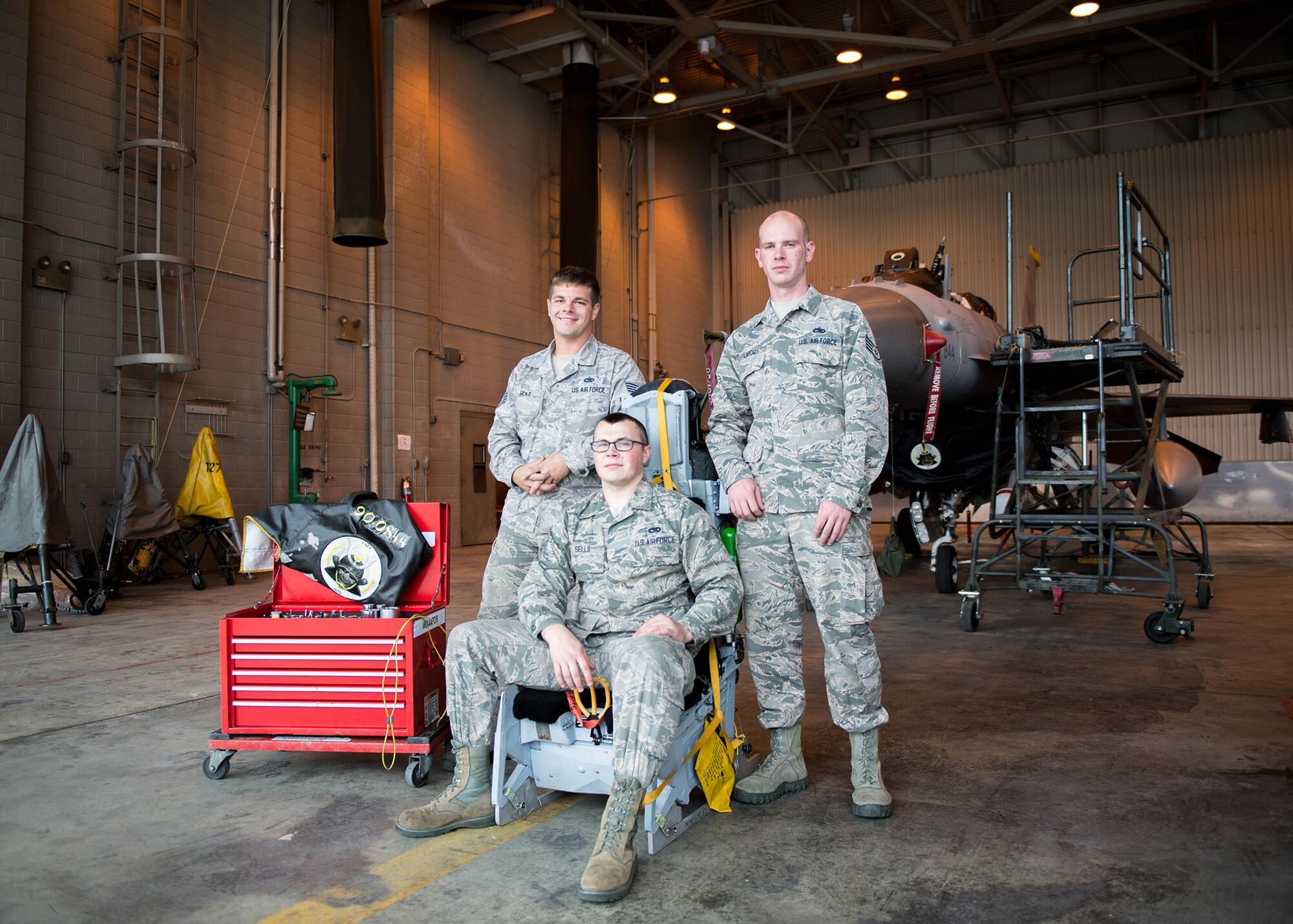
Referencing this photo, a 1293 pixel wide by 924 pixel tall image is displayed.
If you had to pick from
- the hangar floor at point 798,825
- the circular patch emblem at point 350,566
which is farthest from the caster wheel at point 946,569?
the circular patch emblem at point 350,566

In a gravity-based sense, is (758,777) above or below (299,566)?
below

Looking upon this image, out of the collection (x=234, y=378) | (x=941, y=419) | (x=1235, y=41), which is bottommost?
(x=941, y=419)

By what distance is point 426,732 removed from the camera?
2.79 meters

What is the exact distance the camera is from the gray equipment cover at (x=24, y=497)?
5746mm

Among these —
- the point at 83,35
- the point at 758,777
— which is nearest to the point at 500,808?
the point at 758,777

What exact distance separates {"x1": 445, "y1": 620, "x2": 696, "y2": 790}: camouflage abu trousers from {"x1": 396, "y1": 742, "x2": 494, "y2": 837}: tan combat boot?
54 mm

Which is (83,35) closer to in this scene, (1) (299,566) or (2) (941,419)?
(1) (299,566)

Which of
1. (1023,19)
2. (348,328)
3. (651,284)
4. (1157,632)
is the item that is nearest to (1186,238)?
(1023,19)

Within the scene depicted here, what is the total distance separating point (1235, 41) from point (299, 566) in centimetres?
1886

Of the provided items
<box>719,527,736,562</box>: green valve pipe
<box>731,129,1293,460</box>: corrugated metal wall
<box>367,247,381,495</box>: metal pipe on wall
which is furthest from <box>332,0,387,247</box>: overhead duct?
<box>731,129,1293,460</box>: corrugated metal wall

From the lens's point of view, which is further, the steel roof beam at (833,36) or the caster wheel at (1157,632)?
the steel roof beam at (833,36)

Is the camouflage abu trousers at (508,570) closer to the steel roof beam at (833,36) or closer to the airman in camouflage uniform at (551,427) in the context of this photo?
the airman in camouflage uniform at (551,427)

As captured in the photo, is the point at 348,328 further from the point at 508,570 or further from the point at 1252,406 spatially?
the point at 1252,406

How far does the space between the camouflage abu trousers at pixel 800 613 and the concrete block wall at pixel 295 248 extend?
23.3ft
